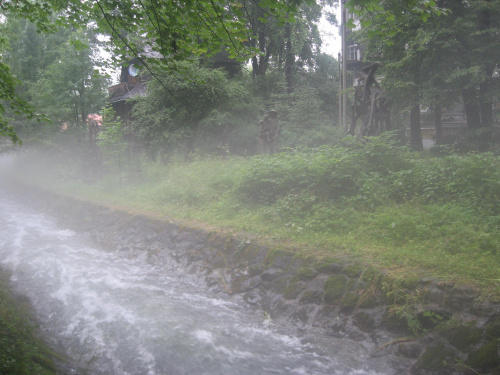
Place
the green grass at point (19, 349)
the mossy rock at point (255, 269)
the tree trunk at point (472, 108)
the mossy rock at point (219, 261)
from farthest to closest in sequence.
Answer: the tree trunk at point (472, 108) → the mossy rock at point (219, 261) → the mossy rock at point (255, 269) → the green grass at point (19, 349)

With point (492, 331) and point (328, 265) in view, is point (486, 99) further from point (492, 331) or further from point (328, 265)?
point (492, 331)

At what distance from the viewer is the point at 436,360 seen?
4.23 m

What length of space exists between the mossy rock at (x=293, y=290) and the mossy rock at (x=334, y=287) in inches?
17.2

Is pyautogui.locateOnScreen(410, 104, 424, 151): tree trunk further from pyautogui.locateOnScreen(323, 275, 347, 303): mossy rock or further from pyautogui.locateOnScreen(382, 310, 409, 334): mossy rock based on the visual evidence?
pyautogui.locateOnScreen(382, 310, 409, 334): mossy rock

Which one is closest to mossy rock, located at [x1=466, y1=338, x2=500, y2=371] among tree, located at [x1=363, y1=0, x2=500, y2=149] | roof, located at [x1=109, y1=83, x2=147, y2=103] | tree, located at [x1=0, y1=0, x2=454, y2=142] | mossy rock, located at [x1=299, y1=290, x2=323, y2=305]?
mossy rock, located at [x1=299, y1=290, x2=323, y2=305]

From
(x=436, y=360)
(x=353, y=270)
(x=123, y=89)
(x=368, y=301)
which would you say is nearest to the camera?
(x=436, y=360)

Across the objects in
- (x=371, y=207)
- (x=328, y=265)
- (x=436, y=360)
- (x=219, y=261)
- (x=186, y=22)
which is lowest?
(x=436, y=360)

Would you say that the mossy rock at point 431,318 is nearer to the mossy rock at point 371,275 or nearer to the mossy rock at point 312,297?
the mossy rock at point 371,275

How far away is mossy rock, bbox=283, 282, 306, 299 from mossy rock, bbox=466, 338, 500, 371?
2.49 meters

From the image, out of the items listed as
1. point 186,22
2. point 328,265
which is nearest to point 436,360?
point 328,265

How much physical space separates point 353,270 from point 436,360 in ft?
5.39

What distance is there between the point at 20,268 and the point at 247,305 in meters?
6.03

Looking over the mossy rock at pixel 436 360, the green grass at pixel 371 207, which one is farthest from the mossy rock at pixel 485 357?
the green grass at pixel 371 207

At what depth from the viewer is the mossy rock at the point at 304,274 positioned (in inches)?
237
